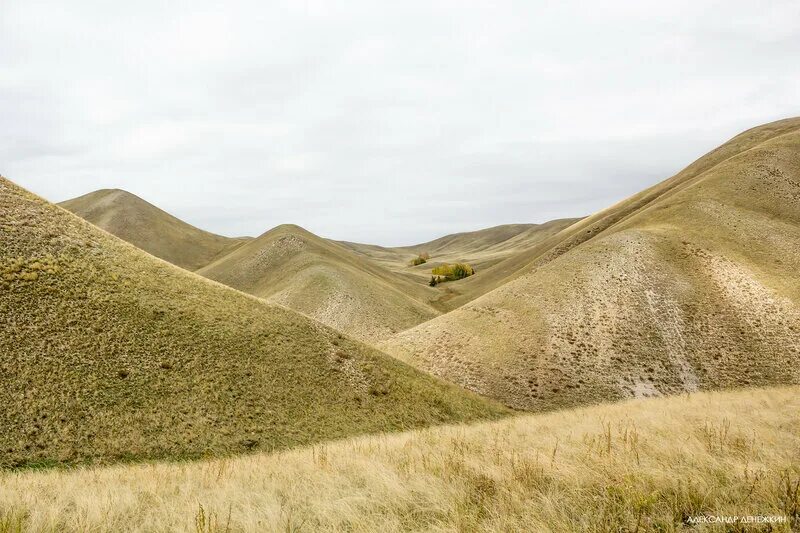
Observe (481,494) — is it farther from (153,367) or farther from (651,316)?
(651,316)

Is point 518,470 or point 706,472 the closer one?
point 706,472

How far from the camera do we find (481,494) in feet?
21.4

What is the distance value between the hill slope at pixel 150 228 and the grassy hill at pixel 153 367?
10129 cm

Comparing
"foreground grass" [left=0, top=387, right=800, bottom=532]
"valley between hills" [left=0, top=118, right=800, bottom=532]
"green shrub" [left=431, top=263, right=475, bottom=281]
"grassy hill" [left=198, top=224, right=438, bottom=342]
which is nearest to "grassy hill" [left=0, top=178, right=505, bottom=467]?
"valley between hills" [left=0, top=118, right=800, bottom=532]

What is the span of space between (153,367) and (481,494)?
81.0ft

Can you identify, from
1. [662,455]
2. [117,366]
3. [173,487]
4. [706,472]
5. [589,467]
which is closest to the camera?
[706,472]

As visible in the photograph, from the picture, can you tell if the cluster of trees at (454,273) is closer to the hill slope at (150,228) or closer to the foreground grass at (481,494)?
the hill slope at (150,228)

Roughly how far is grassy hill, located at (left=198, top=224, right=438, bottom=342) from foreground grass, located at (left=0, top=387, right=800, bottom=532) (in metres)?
63.3

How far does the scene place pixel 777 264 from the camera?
49438mm

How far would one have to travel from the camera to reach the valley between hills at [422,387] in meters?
6.40

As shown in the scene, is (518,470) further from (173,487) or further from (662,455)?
(173,487)

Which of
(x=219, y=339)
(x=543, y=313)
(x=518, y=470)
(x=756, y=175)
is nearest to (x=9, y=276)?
(x=219, y=339)

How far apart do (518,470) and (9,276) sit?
3245 cm

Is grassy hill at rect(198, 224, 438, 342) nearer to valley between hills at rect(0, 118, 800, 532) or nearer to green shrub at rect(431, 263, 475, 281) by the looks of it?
valley between hills at rect(0, 118, 800, 532)
